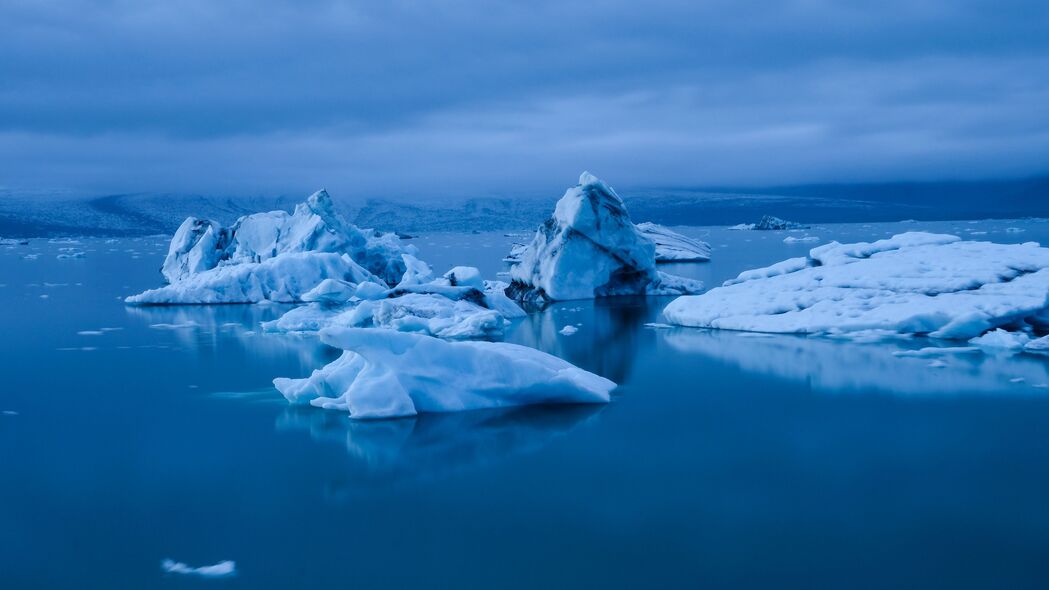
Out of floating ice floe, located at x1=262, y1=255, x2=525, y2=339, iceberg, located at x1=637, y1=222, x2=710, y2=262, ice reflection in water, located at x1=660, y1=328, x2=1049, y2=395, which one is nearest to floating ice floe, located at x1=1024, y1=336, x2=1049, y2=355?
ice reflection in water, located at x1=660, y1=328, x2=1049, y2=395

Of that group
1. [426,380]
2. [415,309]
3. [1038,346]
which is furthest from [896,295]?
[426,380]

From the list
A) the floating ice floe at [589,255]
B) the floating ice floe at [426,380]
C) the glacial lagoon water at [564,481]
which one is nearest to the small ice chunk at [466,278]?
the floating ice floe at [589,255]

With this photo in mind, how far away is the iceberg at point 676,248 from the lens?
2542 centimetres

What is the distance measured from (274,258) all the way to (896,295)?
10.6 metres

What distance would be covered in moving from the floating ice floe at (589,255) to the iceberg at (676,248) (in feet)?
30.4

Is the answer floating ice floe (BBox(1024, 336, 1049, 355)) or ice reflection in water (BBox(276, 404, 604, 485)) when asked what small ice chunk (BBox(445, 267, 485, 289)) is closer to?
ice reflection in water (BBox(276, 404, 604, 485))

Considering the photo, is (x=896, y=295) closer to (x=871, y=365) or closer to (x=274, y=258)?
(x=871, y=365)

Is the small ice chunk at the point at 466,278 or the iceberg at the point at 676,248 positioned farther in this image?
the iceberg at the point at 676,248

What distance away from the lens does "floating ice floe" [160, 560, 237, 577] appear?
150 inches

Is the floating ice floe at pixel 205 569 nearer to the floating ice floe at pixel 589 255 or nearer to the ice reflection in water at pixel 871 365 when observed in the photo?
the ice reflection in water at pixel 871 365

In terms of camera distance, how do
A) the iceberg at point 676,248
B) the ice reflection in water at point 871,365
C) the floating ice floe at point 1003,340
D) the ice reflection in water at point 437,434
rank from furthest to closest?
the iceberg at point 676,248 → the floating ice floe at point 1003,340 → the ice reflection in water at point 871,365 → the ice reflection in water at point 437,434

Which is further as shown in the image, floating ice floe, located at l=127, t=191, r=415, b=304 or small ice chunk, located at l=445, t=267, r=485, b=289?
floating ice floe, located at l=127, t=191, r=415, b=304

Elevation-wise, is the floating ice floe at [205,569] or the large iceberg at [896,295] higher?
the large iceberg at [896,295]

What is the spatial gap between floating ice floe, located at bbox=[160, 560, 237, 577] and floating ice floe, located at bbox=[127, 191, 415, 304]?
1109 centimetres
